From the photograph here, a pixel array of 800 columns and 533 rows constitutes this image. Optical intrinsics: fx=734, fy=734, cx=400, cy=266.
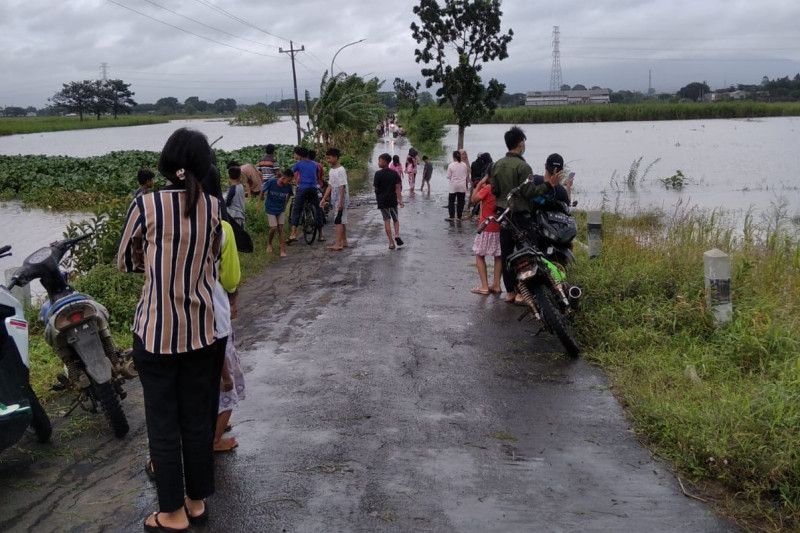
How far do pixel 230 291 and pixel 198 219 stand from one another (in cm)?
73

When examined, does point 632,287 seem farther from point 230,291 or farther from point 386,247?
point 386,247

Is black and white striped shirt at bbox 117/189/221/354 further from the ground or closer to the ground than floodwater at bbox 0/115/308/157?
closer to the ground

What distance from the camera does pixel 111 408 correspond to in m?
4.75

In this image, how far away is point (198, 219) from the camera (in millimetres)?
3402

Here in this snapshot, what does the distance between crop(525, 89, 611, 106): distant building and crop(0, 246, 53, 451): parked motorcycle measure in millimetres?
134605

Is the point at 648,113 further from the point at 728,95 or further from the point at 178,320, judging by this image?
the point at 178,320

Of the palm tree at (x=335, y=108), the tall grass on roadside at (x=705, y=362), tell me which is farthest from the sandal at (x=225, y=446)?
the palm tree at (x=335, y=108)

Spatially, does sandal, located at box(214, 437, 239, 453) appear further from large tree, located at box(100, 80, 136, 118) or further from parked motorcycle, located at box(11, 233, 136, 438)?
large tree, located at box(100, 80, 136, 118)

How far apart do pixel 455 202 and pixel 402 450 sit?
1184 centimetres

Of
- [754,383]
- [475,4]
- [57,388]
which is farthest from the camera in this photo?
[475,4]

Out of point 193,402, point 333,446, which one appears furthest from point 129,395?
point 193,402

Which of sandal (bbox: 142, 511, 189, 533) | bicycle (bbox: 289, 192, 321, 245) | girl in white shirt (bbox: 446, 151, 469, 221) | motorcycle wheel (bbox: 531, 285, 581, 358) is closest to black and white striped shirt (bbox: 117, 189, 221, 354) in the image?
sandal (bbox: 142, 511, 189, 533)

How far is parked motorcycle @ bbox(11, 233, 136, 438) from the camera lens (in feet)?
15.6

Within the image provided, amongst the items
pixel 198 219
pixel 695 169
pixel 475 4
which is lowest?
pixel 695 169
